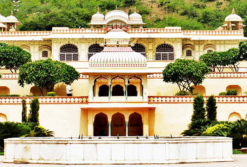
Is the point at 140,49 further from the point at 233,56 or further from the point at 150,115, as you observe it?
the point at 150,115

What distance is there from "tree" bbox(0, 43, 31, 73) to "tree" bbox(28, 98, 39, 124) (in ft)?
36.6

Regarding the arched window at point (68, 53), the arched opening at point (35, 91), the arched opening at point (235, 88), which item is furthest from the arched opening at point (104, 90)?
the arched window at point (68, 53)

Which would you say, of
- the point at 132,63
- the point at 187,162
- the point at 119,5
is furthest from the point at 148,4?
the point at 187,162

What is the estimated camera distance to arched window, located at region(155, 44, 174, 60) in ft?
174

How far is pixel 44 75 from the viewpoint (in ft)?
138

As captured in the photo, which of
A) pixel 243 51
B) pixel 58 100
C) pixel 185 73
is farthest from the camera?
pixel 243 51

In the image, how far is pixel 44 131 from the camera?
1366 inches

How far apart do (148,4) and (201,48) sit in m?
39.8

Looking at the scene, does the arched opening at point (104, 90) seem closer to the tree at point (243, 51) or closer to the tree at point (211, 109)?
the tree at point (211, 109)

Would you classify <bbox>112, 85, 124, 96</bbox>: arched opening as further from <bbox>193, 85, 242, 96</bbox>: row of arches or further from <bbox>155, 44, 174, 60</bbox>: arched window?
<bbox>155, 44, 174, 60</bbox>: arched window

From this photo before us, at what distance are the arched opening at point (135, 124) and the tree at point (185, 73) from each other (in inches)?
189

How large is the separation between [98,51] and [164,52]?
5228mm

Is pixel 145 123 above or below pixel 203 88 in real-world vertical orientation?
below

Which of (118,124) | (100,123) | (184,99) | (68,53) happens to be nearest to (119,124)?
(118,124)
